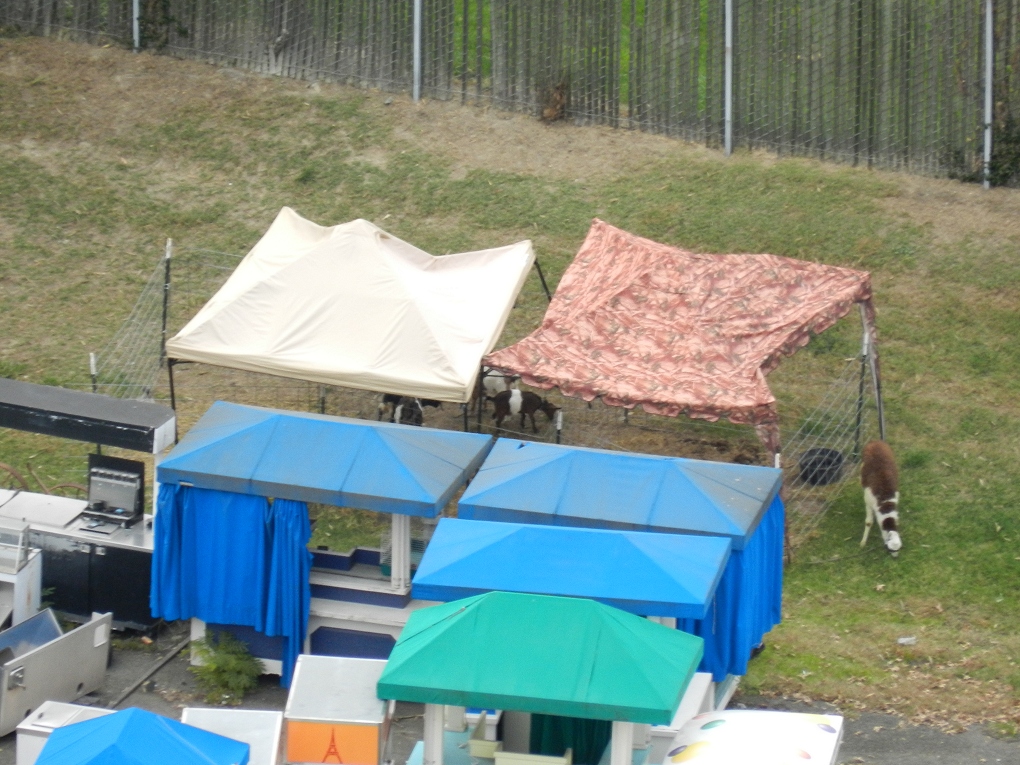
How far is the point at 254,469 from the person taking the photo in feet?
36.8

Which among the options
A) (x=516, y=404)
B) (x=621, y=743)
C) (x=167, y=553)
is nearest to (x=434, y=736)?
(x=621, y=743)

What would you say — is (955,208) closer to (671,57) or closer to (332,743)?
(671,57)

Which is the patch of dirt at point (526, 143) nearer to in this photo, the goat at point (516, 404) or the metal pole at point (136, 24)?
the metal pole at point (136, 24)

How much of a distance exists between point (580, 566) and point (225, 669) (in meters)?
3.63

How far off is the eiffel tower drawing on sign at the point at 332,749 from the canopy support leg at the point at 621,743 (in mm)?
2043

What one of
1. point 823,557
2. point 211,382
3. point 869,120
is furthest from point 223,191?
point 823,557

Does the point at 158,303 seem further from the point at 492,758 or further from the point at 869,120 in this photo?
the point at 492,758

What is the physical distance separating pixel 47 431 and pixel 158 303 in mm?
7275

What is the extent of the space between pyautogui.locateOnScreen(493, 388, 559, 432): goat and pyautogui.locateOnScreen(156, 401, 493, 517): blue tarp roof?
3.48 metres

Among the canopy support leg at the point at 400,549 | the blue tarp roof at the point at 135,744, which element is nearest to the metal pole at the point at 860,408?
the canopy support leg at the point at 400,549

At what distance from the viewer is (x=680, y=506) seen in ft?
35.6

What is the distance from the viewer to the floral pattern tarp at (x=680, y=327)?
13656 millimetres

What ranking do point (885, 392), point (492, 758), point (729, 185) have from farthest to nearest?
point (729, 185)
point (885, 392)
point (492, 758)

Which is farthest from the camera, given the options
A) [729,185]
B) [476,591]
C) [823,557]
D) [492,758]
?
[729,185]
